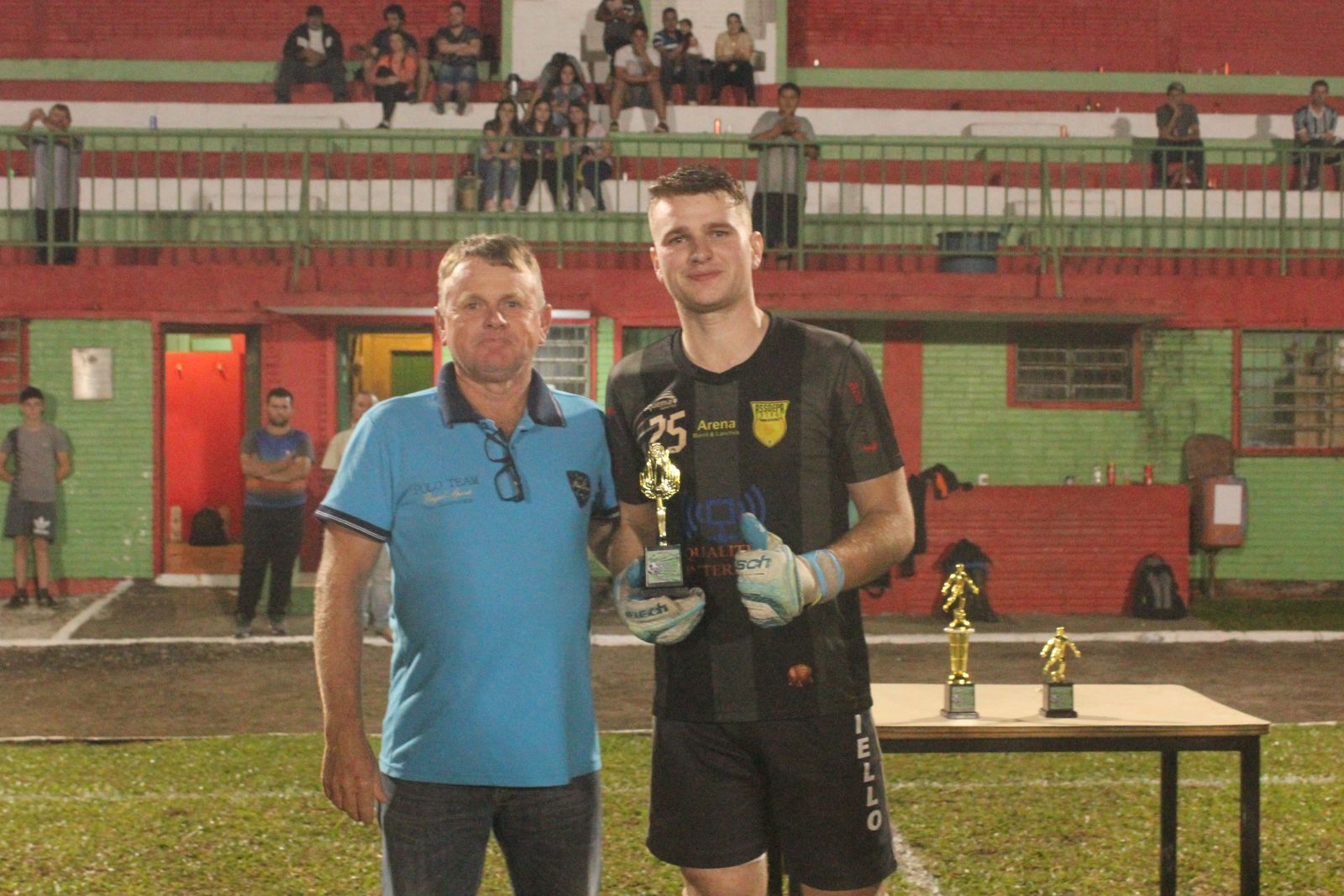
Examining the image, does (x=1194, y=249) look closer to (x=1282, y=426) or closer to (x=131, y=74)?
(x=1282, y=426)

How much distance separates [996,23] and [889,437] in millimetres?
20593

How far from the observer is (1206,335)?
16203 mm

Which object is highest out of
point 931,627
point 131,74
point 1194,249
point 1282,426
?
point 131,74

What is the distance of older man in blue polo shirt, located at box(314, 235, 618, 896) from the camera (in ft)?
10.9

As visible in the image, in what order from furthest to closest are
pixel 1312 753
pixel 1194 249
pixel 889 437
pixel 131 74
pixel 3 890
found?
pixel 131 74, pixel 1194 249, pixel 1312 753, pixel 3 890, pixel 889 437

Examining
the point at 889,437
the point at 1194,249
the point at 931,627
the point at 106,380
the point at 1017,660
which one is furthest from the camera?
the point at 1194,249

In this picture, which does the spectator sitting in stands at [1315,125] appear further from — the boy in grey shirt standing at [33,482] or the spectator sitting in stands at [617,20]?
the boy in grey shirt standing at [33,482]

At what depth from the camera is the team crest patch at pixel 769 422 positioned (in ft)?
12.1

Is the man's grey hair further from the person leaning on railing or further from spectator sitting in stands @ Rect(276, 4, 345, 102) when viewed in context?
spectator sitting in stands @ Rect(276, 4, 345, 102)

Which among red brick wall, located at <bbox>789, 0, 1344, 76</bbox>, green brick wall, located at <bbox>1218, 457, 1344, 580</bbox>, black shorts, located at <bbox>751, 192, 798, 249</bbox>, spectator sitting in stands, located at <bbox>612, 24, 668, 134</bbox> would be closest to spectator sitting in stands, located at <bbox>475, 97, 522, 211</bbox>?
spectator sitting in stands, located at <bbox>612, 24, 668, 134</bbox>

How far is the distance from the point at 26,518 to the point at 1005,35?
52.1ft

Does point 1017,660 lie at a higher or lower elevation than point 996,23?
lower

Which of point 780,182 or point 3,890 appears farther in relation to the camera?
point 780,182

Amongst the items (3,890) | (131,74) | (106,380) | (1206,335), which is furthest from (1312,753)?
(131,74)
